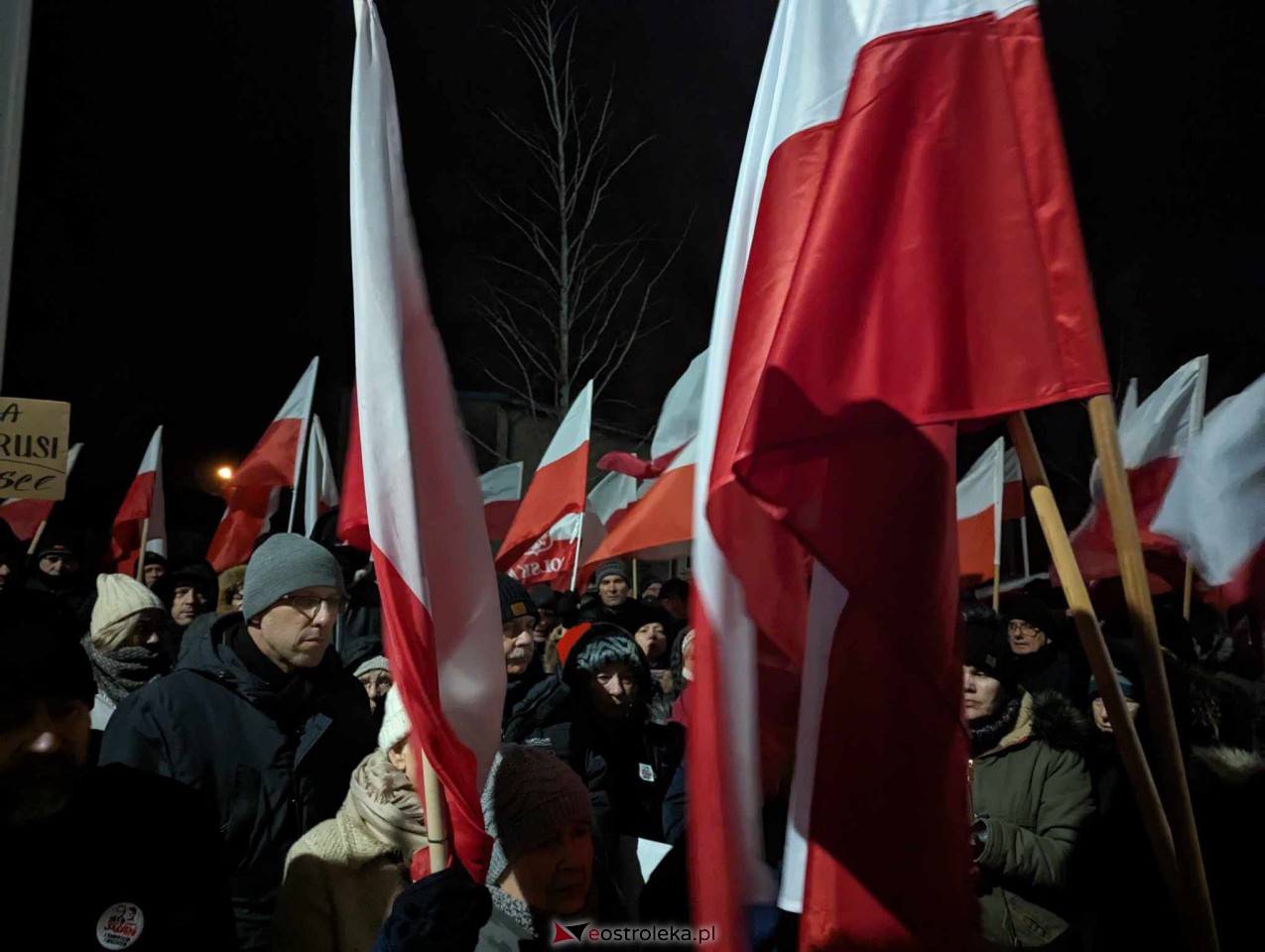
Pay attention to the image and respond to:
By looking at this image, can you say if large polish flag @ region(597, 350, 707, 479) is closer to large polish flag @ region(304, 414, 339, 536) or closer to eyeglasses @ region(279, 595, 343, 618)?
large polish flag @ region(304, 414, 339, 536)

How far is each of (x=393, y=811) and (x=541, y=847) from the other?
13.9 inches

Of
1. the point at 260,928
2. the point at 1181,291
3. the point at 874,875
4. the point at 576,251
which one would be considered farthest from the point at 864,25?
the point at 1181,291

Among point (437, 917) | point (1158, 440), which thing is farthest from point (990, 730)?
point (1158, 440)

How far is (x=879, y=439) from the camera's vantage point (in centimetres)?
211

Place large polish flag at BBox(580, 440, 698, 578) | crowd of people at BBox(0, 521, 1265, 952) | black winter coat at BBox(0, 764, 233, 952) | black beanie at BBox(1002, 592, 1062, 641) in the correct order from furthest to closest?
black beanie at BBox(1002, 592, 1062, 641), large polish flag at BBox(580, 440, 698, 578), crowd of people at BBox(0, 521, 1265, 952), black winter coat at BBox(0, 764, 233, 952)

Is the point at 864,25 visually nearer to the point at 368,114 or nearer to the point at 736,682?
the point at 368,114

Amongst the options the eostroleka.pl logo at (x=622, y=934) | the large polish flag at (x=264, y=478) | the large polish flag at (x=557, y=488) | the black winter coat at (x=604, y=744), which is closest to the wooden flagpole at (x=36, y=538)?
the large polish flag at (x=264, y=478)

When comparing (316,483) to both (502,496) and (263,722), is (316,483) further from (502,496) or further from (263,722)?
(263,722)

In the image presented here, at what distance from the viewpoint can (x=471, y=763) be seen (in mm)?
2291

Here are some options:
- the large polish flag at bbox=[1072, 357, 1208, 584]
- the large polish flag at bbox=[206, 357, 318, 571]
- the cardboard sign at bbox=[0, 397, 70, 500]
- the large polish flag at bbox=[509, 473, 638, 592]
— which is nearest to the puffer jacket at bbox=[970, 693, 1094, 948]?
the cardboard sign at bbox=[0, 397, 70, 500]

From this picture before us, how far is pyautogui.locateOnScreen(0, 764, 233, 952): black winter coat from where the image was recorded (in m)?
1.62

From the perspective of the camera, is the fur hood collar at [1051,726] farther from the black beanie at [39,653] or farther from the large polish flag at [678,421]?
→ the large polish flag at [678,421]

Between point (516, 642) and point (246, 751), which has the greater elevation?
point (516, 642)

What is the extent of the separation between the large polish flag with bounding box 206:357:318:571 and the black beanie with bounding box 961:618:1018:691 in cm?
489
